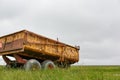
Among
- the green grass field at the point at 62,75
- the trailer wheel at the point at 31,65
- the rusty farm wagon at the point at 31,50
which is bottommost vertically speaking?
the green grass field at the point at 62,75

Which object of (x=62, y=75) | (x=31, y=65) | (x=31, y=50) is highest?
(x=31, y=50)

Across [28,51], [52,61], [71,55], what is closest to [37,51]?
[28,51]

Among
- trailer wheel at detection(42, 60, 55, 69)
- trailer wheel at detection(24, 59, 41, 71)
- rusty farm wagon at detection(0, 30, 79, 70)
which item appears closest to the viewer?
trailer wheel at detection(24, 59, 41, 71)

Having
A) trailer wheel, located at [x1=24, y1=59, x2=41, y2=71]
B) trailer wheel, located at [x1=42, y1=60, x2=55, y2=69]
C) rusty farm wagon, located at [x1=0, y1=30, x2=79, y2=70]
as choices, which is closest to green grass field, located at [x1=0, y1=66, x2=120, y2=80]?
trailer wheel, located at [x1=24, y1=59, x2=41, y2=71]

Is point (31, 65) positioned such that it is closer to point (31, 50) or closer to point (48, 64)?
point (31, 50)

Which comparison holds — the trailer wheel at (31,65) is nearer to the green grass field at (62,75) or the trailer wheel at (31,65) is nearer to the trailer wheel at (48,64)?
the trailer wheel at (48,64)

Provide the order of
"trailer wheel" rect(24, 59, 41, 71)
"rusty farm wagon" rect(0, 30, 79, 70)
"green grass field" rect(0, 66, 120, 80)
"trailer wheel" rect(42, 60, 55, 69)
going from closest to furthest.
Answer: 1. "green grass field" rect(0, 66, 120, 80)
2. "trailer wheel" rect(24, 59, 41, 71)
3. "rusty farm wagon" rect(0, 30, 79, 70)
4. "trailer wheel" rect(42, 60, 55, 69)

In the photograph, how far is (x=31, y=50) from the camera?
1484 centimetres

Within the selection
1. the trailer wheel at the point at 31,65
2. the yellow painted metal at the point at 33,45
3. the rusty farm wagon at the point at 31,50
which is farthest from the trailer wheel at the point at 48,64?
the trailer wheel at the point at 31,65

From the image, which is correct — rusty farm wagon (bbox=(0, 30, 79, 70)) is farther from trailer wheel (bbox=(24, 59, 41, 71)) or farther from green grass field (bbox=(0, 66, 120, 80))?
green grass field (bbox=(0, 66, 120, 80))

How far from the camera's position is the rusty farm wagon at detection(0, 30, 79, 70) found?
48.2 ft

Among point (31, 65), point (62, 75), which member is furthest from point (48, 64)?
point (62, 75)

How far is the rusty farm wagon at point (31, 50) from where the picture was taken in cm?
1470

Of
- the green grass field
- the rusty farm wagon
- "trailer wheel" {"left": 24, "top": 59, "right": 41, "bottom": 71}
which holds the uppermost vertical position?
the rusty farm wagon
